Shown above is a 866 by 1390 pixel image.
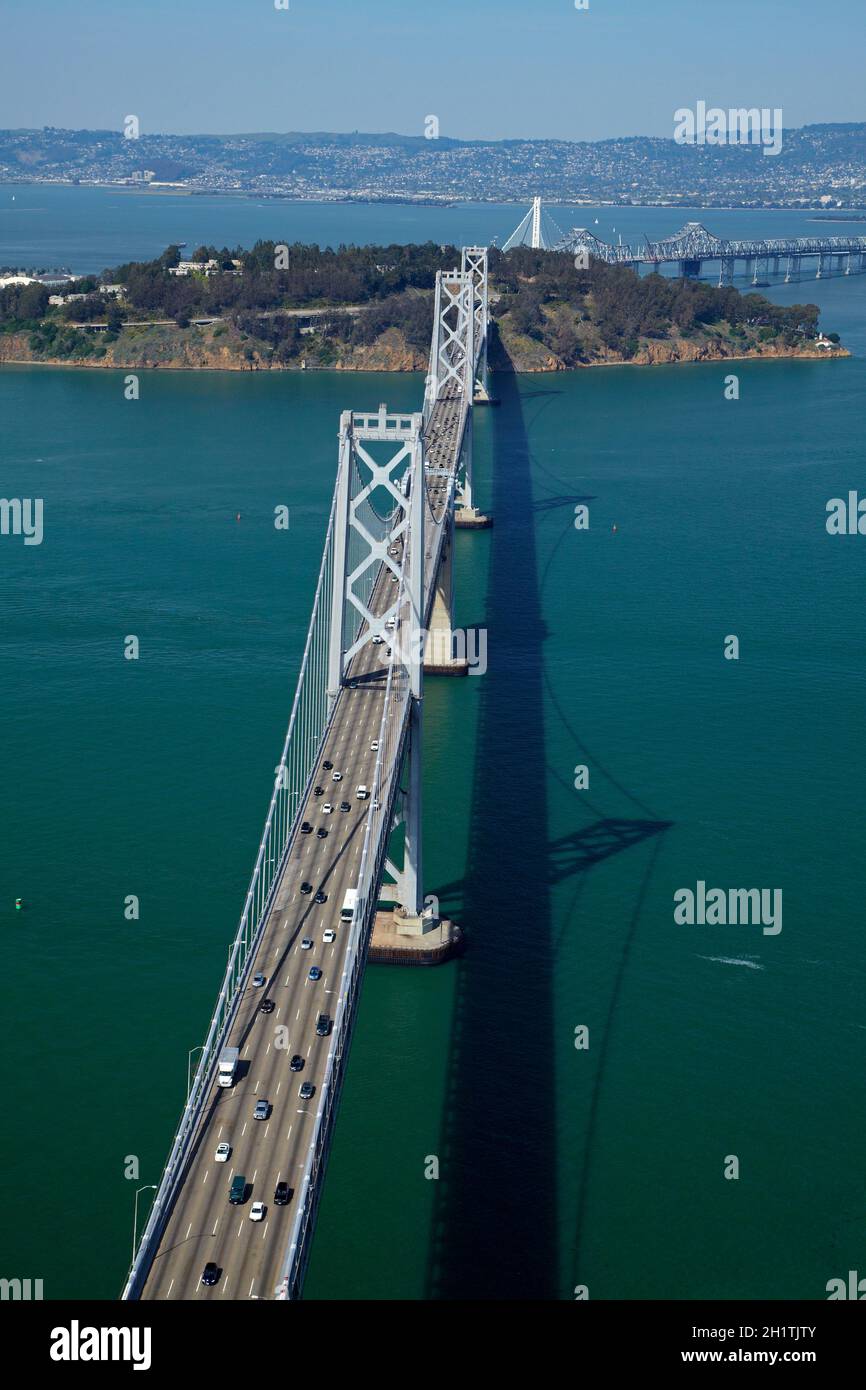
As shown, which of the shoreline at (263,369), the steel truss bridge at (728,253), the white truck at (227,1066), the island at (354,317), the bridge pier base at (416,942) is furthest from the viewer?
the steel truss bridge at (728,253)

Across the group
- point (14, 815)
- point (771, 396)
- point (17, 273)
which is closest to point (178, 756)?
point (14, 815)

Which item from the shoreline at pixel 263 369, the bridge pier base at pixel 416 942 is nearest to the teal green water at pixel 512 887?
the bridge pier base at pixel 416 942

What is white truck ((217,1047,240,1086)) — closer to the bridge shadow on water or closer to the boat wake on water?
the bridge shadow on water

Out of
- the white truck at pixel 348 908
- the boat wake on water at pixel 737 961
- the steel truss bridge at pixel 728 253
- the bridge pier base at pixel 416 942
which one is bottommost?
the boat wake on water at pixel 737 961

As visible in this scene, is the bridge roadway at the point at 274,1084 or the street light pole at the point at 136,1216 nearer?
the bridge roadway at the point at 274,1084

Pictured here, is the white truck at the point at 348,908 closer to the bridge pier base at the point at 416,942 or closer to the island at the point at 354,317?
the bridge pier base at the point at 416,942

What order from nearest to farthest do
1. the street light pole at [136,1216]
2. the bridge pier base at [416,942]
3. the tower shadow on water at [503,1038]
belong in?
the street light pole at [136,1216]
the tower shadow on water at [503,1038]
the bridge pier base at [416,942]
